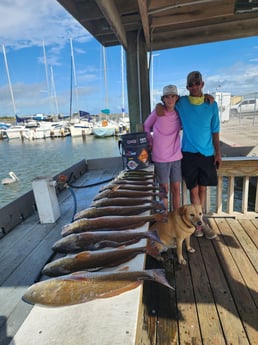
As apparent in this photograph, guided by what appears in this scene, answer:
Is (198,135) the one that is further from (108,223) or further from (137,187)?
(108,223)

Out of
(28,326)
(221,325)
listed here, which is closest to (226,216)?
(221,325)

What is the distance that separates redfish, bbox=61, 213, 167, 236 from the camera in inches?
59.4

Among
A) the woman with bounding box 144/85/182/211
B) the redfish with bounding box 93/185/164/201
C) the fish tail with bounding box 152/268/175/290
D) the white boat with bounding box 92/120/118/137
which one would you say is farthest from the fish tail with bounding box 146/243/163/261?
the white boat with bounding box 92/120/118/137

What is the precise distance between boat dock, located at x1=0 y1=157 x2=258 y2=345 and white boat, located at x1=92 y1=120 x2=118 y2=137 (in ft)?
100

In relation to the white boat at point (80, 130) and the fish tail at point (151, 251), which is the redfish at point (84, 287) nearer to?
the fish tail at point (151, 251)

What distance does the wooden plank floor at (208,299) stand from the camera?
1.41 m

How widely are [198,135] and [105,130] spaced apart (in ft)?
102

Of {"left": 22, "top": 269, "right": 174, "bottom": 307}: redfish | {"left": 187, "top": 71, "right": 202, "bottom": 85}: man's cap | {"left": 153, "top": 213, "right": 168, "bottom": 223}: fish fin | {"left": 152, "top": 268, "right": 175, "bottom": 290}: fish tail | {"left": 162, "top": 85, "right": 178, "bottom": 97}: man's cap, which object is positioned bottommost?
{"left": 153, "top": 213, "right": 168, "bottom": 223}: fish fin

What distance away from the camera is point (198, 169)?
7.68ft

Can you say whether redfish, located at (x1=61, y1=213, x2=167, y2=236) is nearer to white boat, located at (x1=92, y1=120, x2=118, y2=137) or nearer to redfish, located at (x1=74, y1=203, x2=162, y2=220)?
redfish, located at (x1=74, y1=203, x2=162, y2=220)

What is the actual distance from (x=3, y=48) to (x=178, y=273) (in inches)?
1839

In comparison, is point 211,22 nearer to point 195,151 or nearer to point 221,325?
point 195,151

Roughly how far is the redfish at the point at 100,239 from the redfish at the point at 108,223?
0.12 metres

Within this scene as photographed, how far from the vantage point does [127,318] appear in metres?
0.71
